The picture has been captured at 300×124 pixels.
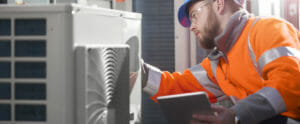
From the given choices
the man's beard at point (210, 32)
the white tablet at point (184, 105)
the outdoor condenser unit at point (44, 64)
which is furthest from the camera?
the man's beard at point (210, 32)

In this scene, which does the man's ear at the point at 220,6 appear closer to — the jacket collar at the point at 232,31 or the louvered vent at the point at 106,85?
the jacket collar at the point at 232,31

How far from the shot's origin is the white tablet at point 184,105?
1.57 metres

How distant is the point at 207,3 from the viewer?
228cm

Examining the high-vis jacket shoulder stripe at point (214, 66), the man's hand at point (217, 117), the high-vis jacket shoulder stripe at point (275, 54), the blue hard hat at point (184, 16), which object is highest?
the blue hard hat at point (184, 16)

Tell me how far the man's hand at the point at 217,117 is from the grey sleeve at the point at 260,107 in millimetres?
41

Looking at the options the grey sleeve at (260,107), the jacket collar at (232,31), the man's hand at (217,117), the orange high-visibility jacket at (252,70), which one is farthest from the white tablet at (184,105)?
the jacket collar at (232,31)

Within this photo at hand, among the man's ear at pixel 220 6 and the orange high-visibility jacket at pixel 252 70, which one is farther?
the man's ear at pixel 220 6

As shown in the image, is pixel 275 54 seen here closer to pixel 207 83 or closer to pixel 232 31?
pixel 232 31

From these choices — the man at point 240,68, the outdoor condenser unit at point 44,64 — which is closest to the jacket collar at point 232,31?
the man at point 240,68

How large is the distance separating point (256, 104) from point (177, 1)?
130 cm

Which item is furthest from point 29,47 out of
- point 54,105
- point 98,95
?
point 98,95

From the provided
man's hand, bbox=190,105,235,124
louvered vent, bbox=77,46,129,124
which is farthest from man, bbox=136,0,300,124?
louvered vent, bbox=77,46,129,124

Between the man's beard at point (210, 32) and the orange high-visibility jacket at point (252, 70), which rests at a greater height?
the man's beard at point (210, 32)

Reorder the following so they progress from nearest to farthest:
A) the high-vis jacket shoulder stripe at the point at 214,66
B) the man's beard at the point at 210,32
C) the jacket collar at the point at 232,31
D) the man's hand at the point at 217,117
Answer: the man's hand at the point at 217,117
the jacket collar at the point at 232,31
the man's beard at the point at 210,32
the high-vis jacket shoulder stripe at the point at 214,66
